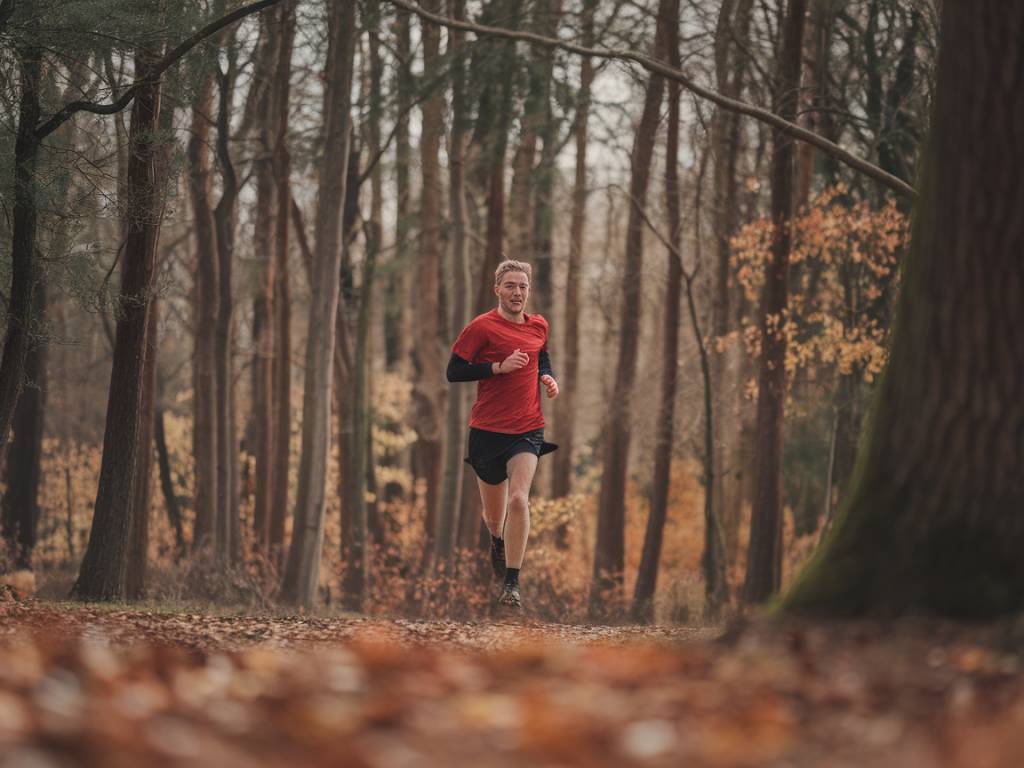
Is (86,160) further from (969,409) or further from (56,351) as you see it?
(56,351)

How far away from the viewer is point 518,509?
8.46 m

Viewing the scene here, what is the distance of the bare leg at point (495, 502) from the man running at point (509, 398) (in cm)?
13

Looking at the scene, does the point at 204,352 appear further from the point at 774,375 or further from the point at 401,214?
the point at 774,375

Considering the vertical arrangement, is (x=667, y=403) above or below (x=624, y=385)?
below

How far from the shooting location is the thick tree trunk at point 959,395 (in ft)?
15.3

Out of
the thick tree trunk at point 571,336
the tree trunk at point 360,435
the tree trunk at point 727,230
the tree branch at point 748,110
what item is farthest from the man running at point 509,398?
the thick tree trunk at point 571,336

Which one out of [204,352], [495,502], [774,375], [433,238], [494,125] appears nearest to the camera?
[495,502]

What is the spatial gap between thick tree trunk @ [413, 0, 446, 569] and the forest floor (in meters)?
16.9

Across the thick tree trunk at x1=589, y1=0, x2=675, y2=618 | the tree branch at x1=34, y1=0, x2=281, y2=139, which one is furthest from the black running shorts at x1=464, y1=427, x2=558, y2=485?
the thick tree trunk at x1=589, y1=0, x2=675, y2=618

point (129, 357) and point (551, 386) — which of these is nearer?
point (551, 386)

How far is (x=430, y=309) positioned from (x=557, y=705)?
19.0 metres

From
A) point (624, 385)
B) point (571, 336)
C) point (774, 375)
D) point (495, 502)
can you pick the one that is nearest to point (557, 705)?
point (495, 502)

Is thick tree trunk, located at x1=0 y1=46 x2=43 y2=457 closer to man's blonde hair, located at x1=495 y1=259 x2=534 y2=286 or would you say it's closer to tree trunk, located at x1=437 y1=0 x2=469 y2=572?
man's blonde hair, located at x1=495 y1=259 x2=534 y2=286

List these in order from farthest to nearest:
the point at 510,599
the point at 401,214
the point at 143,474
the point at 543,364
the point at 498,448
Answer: the point at 401,214 → the point at 143,474 → the point at 543,364 → the point at 498,448 → the point at 510,599
